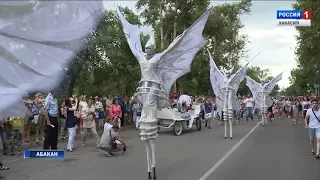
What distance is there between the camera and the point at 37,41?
220 centimetres

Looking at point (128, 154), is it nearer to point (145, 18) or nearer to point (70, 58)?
point (70, 58)

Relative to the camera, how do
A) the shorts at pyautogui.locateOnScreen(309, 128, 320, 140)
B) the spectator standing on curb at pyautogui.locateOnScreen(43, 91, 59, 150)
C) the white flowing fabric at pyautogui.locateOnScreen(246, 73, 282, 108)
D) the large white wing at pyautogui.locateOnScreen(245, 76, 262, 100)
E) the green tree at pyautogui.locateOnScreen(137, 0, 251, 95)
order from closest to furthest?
the shorts at pyautogui.locateOnScreen(309, 128, 320, 140) → the spectator standing on curb at pyautogui.locateOnScreen(43, 91, 59, 150) → the white flowing fabric at pyautogui.locateOnScreen(246, 73, 282, 108) → the large white wing at pyautogui.locateOnScreen(245, 76, 262, 100) → the green tree at pyautogui.locateOnScreen(137, 0, 251, 95)

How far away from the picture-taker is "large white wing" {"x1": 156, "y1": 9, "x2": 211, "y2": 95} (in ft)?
24.3

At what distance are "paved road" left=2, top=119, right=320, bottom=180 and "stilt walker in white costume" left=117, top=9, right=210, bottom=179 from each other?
3.23 feet

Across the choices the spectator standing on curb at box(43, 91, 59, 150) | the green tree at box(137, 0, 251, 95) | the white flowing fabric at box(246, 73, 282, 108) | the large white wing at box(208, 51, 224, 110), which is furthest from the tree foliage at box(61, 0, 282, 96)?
the white flowing fabric at box(246, 73, 282, 108)

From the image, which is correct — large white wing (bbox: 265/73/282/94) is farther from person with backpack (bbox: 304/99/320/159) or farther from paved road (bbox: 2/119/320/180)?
person with backpack (bbox: 304/99/320/159)

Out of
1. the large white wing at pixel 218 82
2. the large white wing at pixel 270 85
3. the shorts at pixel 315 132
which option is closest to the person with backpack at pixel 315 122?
the shorts at pixel 315 132

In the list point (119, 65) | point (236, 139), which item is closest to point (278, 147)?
point (236, 139)

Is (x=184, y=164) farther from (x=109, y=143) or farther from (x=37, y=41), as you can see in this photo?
(x=37, y=41)

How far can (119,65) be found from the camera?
2569cm

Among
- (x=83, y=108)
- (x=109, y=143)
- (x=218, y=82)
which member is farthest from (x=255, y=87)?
(x=109, y=143)

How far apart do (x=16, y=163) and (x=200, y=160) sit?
15.2 ft

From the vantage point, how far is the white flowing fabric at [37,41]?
83.0 inches

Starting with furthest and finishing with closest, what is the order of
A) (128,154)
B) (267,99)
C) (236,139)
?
(267,99)
(236,139)
(128,154)
